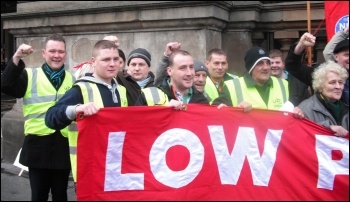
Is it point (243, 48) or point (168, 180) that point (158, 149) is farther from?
point (243, 48)

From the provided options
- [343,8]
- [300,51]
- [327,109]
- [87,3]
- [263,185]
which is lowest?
[263,185]

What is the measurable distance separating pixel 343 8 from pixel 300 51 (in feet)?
4.83

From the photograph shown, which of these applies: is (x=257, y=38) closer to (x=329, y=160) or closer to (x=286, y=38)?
(x=286, y=38)

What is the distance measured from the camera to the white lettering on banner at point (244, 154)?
3834 millimetres

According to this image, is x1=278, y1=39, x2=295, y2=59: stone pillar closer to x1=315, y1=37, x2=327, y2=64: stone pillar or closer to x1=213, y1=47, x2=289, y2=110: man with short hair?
x1=315, y1=37, x2=327, y2=64: stone pillar

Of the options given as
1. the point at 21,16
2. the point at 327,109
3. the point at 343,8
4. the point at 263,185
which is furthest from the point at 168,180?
the point at 21,16

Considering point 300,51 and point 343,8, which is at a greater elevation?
point 343,8

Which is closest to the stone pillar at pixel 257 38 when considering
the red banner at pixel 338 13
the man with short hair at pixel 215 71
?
the red banner at pixel 338 13

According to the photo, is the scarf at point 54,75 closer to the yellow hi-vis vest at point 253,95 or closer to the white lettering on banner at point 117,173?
the white lettering on banner at point 117,173

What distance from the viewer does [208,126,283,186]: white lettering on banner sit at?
3.83 meters

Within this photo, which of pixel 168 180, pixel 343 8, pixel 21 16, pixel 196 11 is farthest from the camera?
pixel 21 16

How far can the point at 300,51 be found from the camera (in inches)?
174

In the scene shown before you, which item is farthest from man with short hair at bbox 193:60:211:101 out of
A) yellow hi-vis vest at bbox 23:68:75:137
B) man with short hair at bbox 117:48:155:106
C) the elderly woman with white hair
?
yellow hi-vis vest at bbox 23:68:75:137

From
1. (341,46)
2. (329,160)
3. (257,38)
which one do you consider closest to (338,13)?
(341,46)
